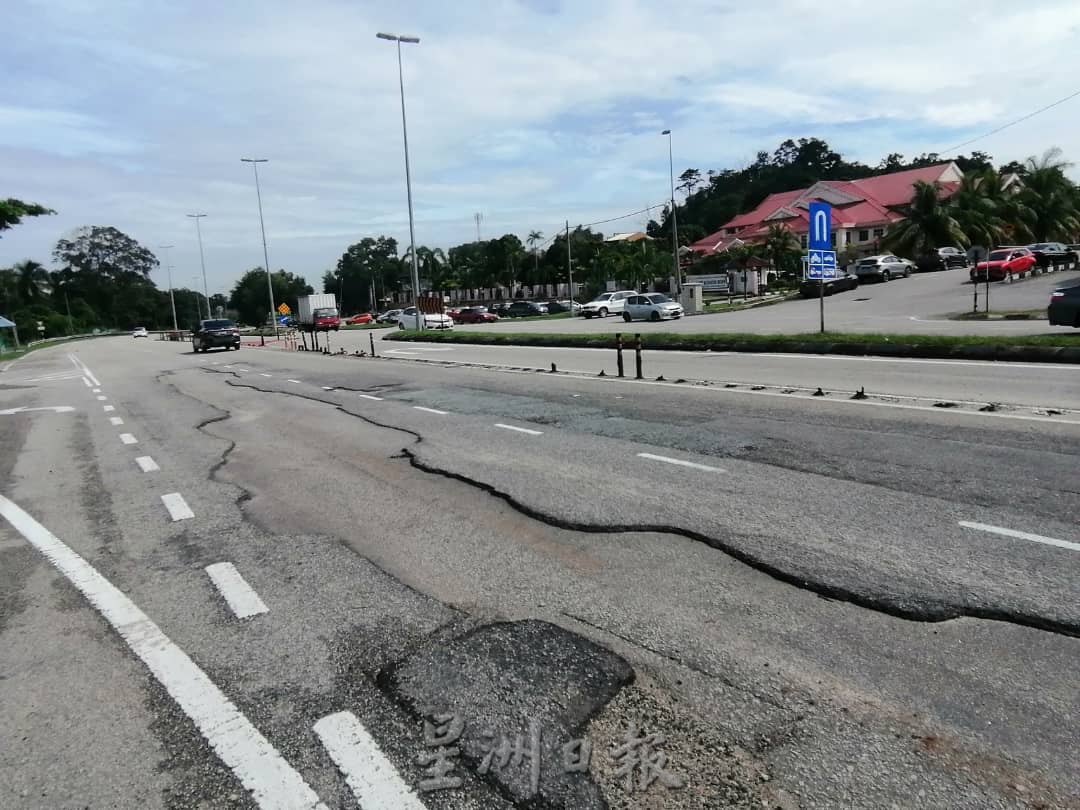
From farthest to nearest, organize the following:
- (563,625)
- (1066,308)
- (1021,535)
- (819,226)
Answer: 1. (819,226)
2. (1066,308)
3. (1021,535)
4. (563,625)

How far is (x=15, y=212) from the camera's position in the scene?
1052 inches

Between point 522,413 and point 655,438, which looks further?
point 522,413

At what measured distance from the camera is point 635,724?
3.10m

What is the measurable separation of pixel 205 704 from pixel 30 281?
453ft

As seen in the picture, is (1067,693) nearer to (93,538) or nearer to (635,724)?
(635,724)

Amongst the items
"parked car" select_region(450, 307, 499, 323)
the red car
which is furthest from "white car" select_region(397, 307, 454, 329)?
the red car


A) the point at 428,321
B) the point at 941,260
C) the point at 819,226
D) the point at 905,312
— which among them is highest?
the point at 819,226

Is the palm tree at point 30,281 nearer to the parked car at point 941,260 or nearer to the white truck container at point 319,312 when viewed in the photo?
the white truck container at point 319,312

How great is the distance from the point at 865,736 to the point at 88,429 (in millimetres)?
13364

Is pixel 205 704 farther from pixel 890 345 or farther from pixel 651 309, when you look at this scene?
pixel 651 309

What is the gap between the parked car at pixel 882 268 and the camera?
4844 cm

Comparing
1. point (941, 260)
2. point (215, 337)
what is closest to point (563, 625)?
point (215, 337)

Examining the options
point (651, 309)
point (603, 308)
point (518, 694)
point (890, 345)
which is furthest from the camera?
point (603, 308)

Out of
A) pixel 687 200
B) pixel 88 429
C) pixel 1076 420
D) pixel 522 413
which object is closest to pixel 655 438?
pixel 522 413
